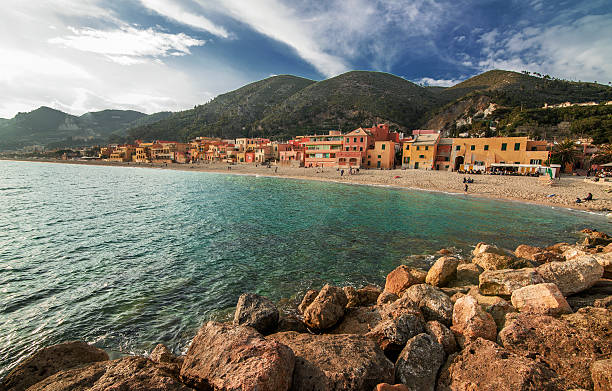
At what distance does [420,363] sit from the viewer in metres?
4.09

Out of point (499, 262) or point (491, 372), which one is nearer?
point (491, 372)

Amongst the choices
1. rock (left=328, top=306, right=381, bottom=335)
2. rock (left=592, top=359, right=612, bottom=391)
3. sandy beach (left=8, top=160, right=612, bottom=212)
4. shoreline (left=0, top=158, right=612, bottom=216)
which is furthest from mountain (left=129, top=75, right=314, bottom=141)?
rock (left=592, top=359, right=612, bottom=391)

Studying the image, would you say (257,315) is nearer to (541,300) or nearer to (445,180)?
(541,300)

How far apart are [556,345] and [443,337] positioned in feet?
5.43

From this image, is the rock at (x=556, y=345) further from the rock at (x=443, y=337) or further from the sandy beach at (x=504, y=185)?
the sandy beach at (x=504, y=185)

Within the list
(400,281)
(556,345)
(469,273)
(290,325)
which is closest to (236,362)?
(290,325)

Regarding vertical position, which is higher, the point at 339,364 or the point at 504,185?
the point at 504,185

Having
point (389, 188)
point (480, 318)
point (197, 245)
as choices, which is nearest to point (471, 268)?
point (480, 318)

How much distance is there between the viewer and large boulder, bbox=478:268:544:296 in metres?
6.22

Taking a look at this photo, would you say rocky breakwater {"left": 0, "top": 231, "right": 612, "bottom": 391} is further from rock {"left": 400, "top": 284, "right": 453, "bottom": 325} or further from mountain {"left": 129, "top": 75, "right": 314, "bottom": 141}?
mountain {"left": 129, "top": 75, "right": 314, "bottom": 141}

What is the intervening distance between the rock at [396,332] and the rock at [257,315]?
7.13 ft

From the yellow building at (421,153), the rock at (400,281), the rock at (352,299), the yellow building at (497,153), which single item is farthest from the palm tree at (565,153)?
the rock at (352,299)

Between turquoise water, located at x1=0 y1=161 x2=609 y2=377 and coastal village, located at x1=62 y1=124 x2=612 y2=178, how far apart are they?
27.2 metres

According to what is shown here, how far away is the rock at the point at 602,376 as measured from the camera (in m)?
3.24
